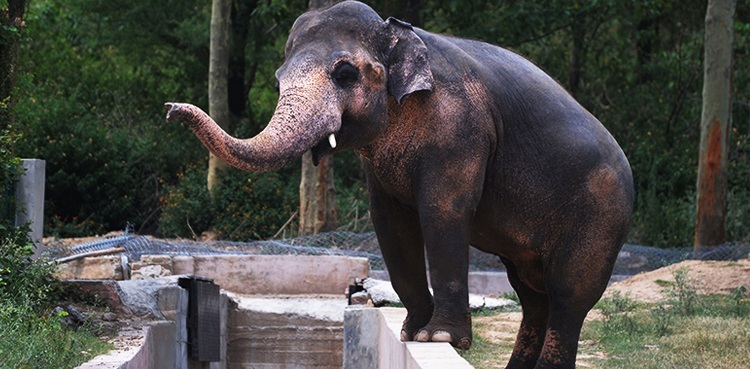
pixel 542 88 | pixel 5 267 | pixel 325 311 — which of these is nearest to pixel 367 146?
pixel 542 88

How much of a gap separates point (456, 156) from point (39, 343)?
3451 mm

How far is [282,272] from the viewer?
17.5 m

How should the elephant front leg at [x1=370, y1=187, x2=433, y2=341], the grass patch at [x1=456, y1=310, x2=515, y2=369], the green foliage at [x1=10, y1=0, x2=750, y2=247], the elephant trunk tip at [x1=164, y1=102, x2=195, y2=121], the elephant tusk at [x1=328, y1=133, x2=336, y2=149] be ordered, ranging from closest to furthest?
the elephant trunk tip at [x1=164, y1=102, x2=195, y2=121] → the elephant tusk at [x1=328, y1=133, x2=336, y2=149] → the elephant front leg at [x1=370, y1=187, x2=433, y2=341] → the grass patch at [x1=456, y1=310, x2=515, y2=369] → the green foliage at [x1=10, y1=0, x2=750, y2=247]

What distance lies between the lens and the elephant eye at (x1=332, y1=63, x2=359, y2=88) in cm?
630

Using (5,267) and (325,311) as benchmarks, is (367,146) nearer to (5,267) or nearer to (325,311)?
(5,267)

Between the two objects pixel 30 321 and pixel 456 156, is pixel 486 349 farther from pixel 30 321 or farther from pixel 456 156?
pixel 456 156

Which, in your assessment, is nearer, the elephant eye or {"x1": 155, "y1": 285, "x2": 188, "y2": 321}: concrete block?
the elephant eye

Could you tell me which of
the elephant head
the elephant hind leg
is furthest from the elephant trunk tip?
the elephant hind leg

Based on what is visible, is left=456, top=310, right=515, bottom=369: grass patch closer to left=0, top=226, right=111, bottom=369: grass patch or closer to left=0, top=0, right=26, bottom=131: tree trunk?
left=0, top=226, right=111, bottom=369: grass patch

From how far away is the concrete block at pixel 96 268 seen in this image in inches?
601

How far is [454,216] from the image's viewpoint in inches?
247

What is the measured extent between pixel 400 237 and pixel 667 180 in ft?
62.8

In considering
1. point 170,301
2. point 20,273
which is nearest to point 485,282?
point 170,301

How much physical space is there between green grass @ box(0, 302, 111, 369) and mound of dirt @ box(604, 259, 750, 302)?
22.4 feet
